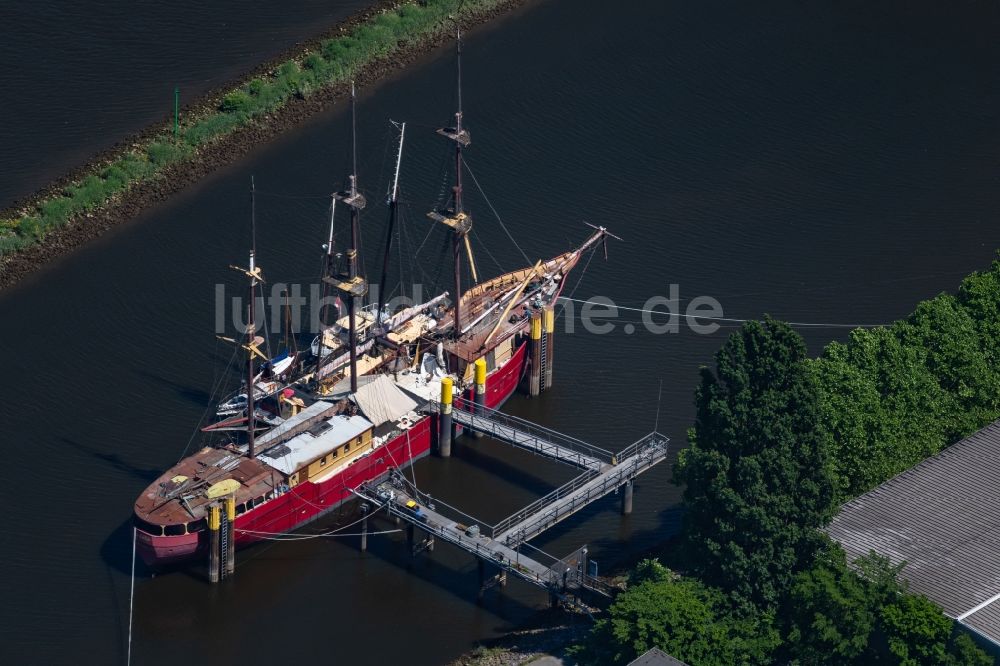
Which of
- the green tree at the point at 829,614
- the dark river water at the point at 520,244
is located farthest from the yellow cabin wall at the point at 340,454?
the green tree at the point at 829,614

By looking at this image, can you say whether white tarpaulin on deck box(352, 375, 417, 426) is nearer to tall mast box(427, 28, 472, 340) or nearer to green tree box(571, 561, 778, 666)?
tall mast box(427, 28, 472, 340)

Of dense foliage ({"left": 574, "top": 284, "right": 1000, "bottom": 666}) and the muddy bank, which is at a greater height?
dense foliage ({"left": 574, "top": 284, "right": 1000, "bottom": 666})

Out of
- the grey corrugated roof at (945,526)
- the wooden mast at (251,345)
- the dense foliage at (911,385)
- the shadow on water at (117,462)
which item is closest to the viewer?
the grey corrugated roof at (945,526)

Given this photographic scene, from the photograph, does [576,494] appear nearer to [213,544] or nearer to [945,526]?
[213,544]

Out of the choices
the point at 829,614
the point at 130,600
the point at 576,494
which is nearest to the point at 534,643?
the point at 576,494

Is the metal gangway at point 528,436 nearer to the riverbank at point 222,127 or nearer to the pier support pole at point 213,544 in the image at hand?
the pier support pole at point 213,544

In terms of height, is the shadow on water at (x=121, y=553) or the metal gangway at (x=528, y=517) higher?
the metal gangway at (x=528, y=517)

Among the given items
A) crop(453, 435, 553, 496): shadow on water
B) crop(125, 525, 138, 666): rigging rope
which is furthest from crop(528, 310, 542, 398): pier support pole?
crop(125, 525, 138, 666): rigging rope
